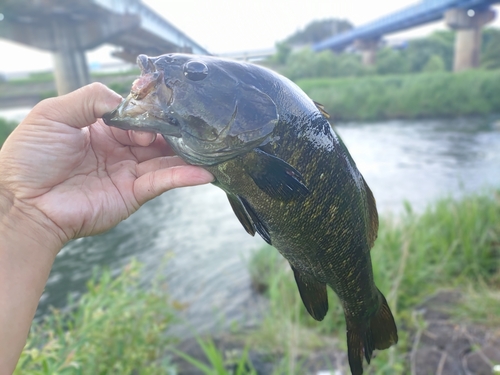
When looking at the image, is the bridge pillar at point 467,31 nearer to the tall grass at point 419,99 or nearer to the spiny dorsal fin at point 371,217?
the tall grass at point 419,99

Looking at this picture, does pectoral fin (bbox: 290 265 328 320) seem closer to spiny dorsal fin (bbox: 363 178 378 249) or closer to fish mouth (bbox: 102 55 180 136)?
spiny dorsal fin (bbox: 363 178 378 249)

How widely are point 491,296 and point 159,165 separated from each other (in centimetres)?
409

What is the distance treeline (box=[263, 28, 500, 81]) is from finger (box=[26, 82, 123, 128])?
1805cm

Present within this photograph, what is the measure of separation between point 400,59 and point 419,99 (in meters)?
12.7

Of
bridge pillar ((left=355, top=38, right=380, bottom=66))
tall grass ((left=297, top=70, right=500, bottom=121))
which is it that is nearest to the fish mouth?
tall grass ((left=297, top=70, right=500, bottom=121))

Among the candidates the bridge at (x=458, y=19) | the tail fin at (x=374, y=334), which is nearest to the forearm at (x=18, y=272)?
the tail fin at (x=374, y=334)

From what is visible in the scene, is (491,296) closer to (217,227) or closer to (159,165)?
(159,165)

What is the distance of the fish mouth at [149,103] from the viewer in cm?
139

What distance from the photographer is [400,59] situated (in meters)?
33.7

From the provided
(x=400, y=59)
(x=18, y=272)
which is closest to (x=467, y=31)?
(x=400, y=59)

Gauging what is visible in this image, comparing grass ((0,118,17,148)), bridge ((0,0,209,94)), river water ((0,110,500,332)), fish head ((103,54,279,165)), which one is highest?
bridge ((0,0,209,94))

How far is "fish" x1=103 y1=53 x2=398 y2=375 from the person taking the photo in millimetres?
1409

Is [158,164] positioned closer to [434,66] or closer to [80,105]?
[80,105]

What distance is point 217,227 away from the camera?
31.2 ft
